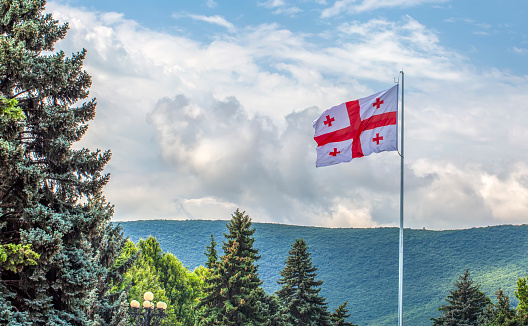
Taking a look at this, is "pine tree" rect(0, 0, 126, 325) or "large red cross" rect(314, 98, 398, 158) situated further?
"large red cross" rect(314, 98, 398, 158)

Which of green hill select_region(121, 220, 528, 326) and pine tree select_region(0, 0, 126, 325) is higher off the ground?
green hill select_region(121, 220, 528, 326)

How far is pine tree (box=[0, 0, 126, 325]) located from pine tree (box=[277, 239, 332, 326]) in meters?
27.4

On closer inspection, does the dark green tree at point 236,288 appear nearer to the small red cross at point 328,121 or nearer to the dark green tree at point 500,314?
the dark green tree at point 500,314

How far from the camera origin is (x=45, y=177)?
15602mm

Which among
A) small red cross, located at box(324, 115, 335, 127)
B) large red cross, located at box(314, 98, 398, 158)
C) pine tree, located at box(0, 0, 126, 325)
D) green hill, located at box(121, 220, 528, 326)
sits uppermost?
green hill, located at box(121, 220, 528, 326)

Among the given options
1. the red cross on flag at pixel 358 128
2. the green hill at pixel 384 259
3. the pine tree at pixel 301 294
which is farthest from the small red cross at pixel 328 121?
the green hill at pixel 384 259

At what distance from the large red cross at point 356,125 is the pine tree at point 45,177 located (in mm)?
6784

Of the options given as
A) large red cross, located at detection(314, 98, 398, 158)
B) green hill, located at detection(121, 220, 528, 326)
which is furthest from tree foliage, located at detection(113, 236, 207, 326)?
green hill, located at detection(121, 220, 528, 326)

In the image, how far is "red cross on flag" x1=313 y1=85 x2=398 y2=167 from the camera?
18.5 m

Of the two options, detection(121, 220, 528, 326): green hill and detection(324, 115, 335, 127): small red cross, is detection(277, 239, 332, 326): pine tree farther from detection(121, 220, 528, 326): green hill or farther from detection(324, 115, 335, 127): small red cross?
detection(121, 220, 528, 326): green hill

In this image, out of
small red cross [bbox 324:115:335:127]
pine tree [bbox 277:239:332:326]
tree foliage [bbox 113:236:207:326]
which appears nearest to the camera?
small red cross [bbox 324:115:335:127]

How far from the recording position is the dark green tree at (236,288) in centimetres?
3912

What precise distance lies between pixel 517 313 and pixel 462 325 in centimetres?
495

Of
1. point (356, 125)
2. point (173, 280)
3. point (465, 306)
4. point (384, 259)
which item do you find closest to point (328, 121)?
point (356, 125)
